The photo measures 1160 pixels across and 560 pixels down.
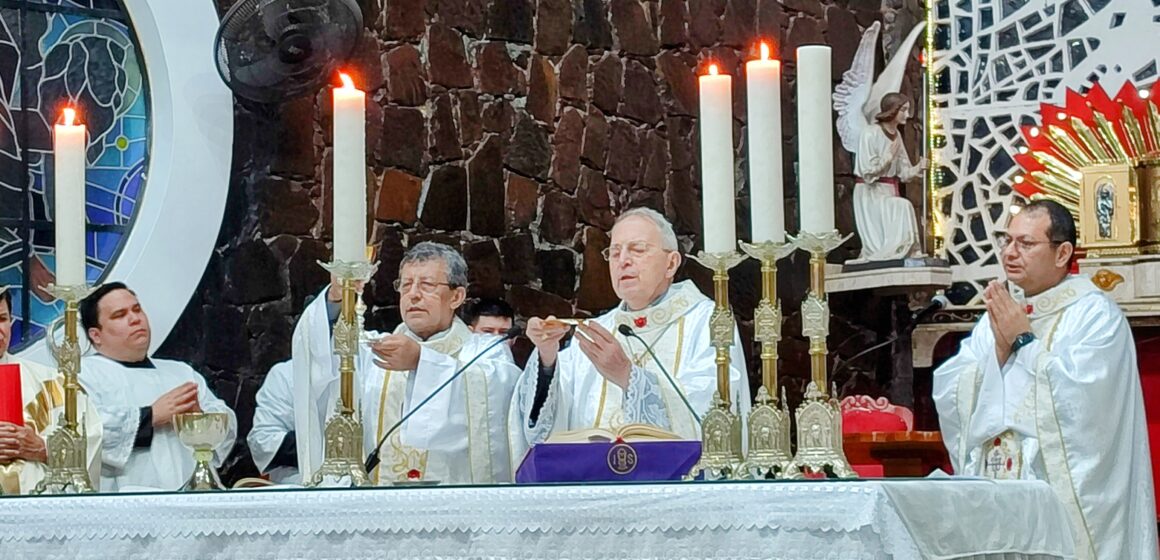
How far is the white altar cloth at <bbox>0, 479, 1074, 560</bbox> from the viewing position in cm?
367

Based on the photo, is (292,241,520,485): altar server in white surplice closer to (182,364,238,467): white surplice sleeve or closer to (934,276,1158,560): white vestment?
(182,364,238,467): white surplice sleeve

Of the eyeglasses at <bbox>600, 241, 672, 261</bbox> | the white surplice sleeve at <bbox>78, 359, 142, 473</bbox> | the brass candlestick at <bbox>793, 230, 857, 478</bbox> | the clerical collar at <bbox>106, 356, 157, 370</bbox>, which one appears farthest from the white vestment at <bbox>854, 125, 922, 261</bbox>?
the brass candlestick at <bbox>793, 230, 857, 478</bbox>

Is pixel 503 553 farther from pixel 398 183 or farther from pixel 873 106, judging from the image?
pixel 873 106

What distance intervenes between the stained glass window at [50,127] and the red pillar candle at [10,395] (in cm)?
282

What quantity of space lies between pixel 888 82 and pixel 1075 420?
4037mm

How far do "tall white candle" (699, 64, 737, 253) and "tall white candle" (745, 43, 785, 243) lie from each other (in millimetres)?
56

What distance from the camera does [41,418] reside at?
6023 millimetres

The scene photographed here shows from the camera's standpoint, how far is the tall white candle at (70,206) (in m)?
4.56

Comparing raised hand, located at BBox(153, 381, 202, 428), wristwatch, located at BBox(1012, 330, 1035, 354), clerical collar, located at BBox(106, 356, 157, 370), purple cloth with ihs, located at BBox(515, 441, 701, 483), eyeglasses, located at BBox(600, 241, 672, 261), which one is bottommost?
purple cloth with ihs, located at BBox(515, 441, 701, 483)

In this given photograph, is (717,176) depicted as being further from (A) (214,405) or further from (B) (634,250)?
(A) (214,405)

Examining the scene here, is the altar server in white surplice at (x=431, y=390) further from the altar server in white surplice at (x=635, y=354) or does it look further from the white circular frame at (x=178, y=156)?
the white circular frame at (x=178, y=156)

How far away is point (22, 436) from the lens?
533cm

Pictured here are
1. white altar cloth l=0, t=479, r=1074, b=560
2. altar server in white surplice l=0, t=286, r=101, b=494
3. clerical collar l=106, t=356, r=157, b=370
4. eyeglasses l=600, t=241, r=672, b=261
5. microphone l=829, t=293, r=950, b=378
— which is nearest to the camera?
white altar cloth l=0, t=479, r=1074, b=560

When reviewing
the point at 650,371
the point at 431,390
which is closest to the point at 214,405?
the point at 431,390
